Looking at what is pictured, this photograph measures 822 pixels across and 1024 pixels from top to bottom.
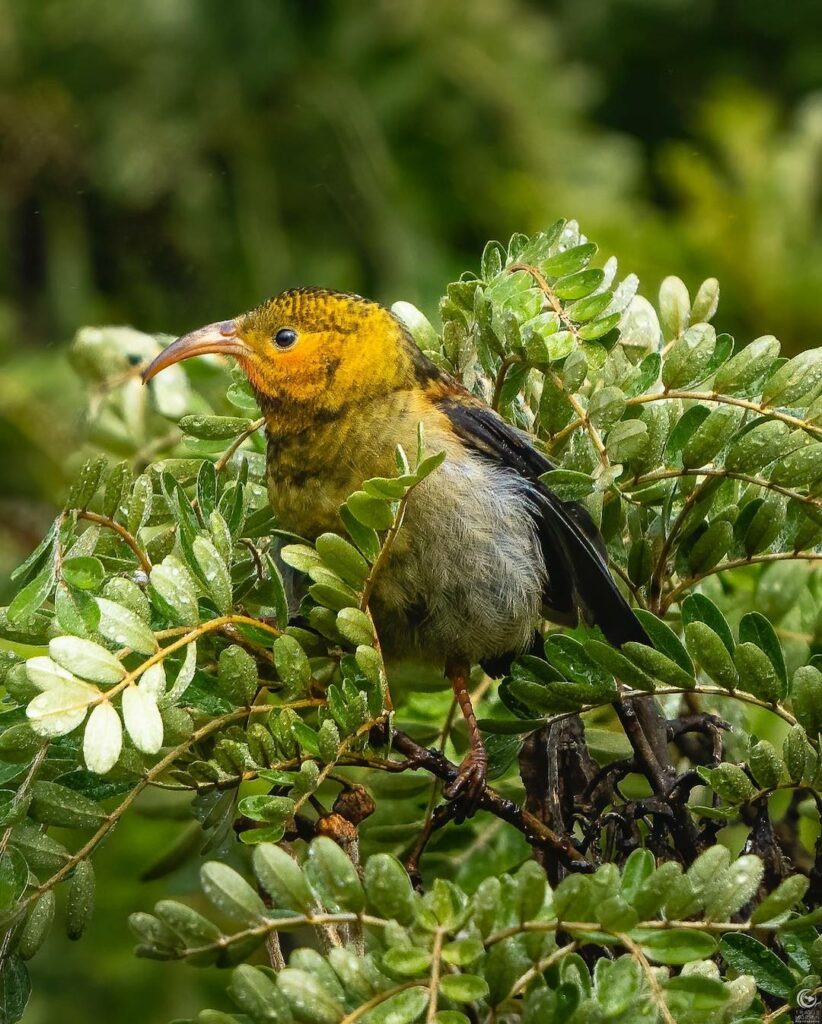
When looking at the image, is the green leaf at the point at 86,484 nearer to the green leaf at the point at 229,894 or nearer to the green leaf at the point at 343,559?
the green leaf at the point at 343,559

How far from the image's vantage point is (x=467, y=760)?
2.06 m

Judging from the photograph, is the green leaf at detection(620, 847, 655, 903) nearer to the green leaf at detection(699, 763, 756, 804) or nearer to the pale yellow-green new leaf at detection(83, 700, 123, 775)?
the green leaf at detection(699, 763, 756, 804)

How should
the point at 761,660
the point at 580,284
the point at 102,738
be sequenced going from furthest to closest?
the point at 580,284
the point at 761,660
the point at 102,738

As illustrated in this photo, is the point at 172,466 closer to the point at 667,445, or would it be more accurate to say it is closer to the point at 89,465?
the point at 89,465

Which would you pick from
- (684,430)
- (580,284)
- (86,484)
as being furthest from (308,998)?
(580,284)

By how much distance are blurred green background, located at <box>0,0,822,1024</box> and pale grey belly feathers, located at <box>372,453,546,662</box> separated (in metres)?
2.19

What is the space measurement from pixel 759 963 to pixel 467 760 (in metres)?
0.59

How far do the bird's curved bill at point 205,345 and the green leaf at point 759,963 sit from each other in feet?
4.83

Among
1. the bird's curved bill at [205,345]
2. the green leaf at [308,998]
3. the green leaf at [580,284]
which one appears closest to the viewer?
the green leaf at [308,998]

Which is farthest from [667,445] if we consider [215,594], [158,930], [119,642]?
[158,930]

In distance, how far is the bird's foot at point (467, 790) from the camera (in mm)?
1873

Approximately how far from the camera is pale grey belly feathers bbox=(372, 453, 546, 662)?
2344 millimetres

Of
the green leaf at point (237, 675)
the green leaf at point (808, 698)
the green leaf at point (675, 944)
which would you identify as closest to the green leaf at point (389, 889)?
the green leaf at point (675, 944)

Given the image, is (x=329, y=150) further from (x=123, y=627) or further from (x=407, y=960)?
(x=407, y=960)
